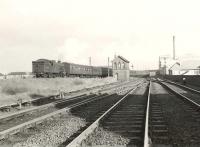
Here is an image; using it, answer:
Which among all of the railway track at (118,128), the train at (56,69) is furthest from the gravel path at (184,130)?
the train at (56,69)

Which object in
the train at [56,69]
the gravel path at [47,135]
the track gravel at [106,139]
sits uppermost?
the train at [56,69]

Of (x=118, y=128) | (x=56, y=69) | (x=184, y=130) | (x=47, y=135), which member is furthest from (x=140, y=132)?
(x=56, y=69)

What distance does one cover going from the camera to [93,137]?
880cm

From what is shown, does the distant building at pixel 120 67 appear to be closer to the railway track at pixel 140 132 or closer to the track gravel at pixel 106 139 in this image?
the railway track at pixel 140 132

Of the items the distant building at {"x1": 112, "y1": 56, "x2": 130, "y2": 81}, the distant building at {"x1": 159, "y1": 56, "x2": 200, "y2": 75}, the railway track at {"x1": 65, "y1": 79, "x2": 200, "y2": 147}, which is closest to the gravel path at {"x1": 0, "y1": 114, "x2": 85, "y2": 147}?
the railway track at {"x1": 65, "y1": 79, "x2": 200, "y2": 147}

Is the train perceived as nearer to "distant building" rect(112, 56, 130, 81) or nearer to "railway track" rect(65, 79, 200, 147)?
"distant building" rect(112, 56, 130, 81)

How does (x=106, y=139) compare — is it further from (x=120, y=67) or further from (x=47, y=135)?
(x=120, y=67)

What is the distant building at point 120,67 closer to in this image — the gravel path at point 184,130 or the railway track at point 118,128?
the railway track at point 118,128

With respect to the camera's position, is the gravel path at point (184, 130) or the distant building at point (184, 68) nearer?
the gravel path at point (184, 130)

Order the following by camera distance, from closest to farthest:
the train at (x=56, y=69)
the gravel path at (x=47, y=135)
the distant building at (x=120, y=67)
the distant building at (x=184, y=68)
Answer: the gravel path at (x=47, y=135) → the train at (x=56, y=69) → the distant building at (x=120, y=67) → the distant building at (x=184, y=68)

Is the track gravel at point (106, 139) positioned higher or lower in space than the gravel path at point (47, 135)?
higher

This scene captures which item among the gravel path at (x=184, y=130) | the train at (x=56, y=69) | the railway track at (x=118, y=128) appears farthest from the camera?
the train at (x=56, y=69)

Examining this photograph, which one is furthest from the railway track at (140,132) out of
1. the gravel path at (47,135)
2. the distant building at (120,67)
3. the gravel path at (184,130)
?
the distant building at (120,67)

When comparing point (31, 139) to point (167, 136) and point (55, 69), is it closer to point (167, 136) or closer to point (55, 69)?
point (167, 136)
